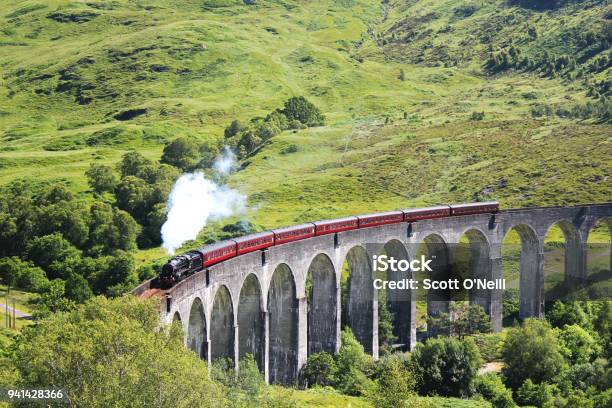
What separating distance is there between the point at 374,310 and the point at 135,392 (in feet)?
121

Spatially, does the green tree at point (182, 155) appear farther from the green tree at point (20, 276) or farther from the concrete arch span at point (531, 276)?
the concrete arch span at point (531, 276)

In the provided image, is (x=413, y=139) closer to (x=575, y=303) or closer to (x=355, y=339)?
(x=575, y=303)

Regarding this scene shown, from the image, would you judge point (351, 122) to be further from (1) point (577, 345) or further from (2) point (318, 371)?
(2) point (318, 371)

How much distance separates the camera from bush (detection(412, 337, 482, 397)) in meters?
58.5

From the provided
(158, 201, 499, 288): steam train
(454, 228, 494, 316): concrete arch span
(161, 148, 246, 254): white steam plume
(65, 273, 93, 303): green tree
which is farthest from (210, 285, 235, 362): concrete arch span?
(454, 228, 494, 316): concrete arch span

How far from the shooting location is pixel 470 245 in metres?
78.8

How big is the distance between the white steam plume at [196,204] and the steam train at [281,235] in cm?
1915

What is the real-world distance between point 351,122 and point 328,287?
311 feet

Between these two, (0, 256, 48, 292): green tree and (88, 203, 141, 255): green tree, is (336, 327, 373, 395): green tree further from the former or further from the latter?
(88, 203, 141, 255): green tree

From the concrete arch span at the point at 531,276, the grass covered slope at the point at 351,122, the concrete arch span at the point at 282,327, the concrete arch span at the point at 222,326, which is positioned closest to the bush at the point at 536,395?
the concrete arch span at the point at 282,327

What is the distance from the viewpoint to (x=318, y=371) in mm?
61469

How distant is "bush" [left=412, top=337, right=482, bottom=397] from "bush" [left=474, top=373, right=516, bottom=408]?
71 cm

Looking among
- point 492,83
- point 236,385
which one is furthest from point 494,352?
point 492,83

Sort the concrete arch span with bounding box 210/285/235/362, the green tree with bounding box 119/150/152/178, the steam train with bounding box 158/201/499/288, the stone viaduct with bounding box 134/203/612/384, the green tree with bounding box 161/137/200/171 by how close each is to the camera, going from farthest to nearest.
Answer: the green tree with bounding box 161/137/200/171 → the green tree with bounding box 119/150/152/178 → the concrete arch span with bounding box 210/285/235/362 → the stone viaduct with bounding box 134/203/612/384 → the steam train with bounding box 158/201/499/288
